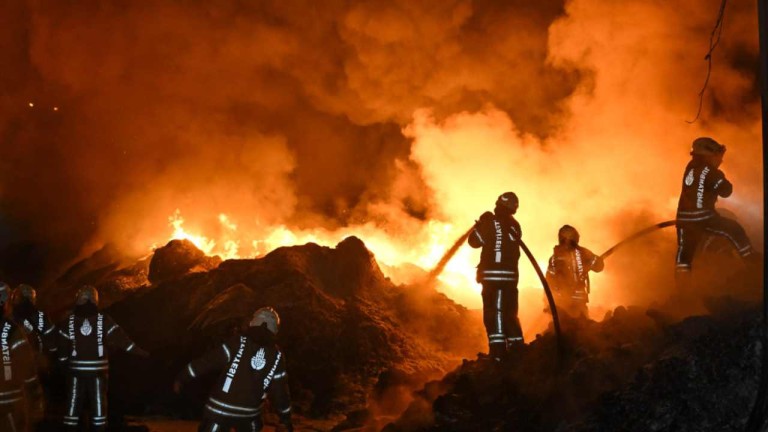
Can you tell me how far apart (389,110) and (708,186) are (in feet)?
53.2

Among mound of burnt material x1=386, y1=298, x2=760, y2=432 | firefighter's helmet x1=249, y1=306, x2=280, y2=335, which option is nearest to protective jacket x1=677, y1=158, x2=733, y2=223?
mound of burnt material x1=386, y1=298, x2=760, y2=432

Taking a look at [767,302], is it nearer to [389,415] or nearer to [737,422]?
[737,422]

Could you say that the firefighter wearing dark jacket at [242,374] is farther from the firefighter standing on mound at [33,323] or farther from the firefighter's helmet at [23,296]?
the firefighter's helmet at [23,296]

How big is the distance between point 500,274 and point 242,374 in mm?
3423

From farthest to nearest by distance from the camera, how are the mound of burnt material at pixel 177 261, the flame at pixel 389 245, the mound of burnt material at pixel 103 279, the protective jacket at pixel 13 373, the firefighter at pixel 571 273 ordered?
the flame at pixel 389 245 < the mound of burnt material at pixel 103 279 < the mound of burnt material at pixel 177 261 < the firefighter at pixel 571 273 < the protective jacket at pixel 13 373

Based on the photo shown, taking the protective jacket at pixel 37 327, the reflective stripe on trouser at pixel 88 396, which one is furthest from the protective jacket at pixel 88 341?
the protective jacket at pixel 37 327

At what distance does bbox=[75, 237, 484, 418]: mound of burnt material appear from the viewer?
11.2 meters

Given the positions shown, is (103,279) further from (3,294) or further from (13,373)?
(13,373)

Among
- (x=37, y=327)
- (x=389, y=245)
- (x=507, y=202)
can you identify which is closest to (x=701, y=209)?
(x=507, y=202)

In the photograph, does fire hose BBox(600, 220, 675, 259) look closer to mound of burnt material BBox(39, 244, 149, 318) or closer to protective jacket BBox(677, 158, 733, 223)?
protective jacket BBox(677, 158, 733, 223)

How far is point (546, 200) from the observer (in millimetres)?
16719

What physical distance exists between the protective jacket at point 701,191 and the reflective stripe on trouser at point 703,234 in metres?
0.07

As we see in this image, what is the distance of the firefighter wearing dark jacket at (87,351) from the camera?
7965 millimetres

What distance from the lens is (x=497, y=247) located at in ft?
26.3
